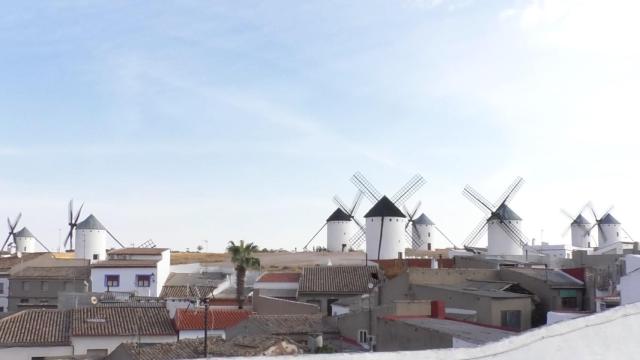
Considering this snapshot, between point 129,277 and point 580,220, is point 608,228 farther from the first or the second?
point 129,277

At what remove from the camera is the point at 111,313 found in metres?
30.4

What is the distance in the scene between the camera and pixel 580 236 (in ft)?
269

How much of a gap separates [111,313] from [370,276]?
14.8 m

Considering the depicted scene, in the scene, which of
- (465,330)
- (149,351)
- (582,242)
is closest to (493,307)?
(465,330)

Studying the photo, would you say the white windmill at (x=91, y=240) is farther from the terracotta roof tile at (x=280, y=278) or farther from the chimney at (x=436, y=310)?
the chimney at (x=436, y=310)

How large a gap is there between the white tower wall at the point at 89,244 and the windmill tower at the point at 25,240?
26.2 metres

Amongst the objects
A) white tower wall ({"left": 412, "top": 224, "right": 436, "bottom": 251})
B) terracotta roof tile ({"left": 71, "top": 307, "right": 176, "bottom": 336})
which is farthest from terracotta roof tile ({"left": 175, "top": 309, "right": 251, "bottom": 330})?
white tower wall ({"left": 412, "top": 224, "right": 436, "bottom": 251})

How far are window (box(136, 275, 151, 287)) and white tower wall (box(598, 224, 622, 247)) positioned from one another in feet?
185

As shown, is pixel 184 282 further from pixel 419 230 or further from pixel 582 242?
pixel 582 242

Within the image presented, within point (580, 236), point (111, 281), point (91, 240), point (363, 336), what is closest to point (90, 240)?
point (91, 240)

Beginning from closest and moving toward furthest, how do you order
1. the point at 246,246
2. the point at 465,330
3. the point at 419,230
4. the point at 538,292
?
1. the point at 465,330
2. the point at 538,292
3. the point at 246,246
4. the point at 419,230

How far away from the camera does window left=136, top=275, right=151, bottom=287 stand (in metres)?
43.2

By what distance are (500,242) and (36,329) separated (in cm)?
4087

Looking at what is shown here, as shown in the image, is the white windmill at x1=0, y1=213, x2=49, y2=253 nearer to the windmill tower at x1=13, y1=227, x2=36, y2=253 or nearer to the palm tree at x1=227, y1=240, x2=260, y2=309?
the windmill tower at x1=13, y1=227, x2=36, y2=253
